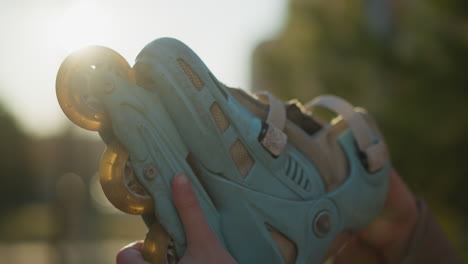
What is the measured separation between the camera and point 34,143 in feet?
73.6

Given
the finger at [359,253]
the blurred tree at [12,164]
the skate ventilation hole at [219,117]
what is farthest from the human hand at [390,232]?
the blurred tree at [12,164]

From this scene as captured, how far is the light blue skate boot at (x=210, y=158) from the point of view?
1163 millimetres

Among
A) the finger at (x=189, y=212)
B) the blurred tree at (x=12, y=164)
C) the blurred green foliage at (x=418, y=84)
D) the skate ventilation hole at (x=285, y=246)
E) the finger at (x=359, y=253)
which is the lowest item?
the blurred tree at (x=12, y=164)

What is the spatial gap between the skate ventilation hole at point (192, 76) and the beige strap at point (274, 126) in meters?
0.22

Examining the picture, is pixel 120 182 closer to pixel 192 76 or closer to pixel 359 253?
pixel 192 76

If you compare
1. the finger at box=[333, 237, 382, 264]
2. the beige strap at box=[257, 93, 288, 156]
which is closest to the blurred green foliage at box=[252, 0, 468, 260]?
the finger at box=[333, 237, 382, 264]

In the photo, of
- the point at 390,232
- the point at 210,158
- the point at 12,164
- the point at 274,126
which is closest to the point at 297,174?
the point at 274,126

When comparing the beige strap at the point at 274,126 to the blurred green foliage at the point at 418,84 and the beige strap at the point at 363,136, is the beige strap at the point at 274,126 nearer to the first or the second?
the beige strap at the point at 363,136

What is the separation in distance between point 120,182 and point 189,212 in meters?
0.17

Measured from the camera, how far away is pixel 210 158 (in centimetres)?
128

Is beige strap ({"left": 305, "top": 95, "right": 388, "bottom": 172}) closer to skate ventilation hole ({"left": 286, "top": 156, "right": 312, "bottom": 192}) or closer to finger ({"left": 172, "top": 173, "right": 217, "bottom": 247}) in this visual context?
skate ventilation hole ({"left": 286, "top": 156, "right": 312, "bottom": 192})

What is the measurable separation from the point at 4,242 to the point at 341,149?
13256 mm

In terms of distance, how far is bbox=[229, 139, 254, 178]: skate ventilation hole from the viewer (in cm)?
131

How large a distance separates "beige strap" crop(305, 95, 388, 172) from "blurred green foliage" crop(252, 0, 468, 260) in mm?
4831
